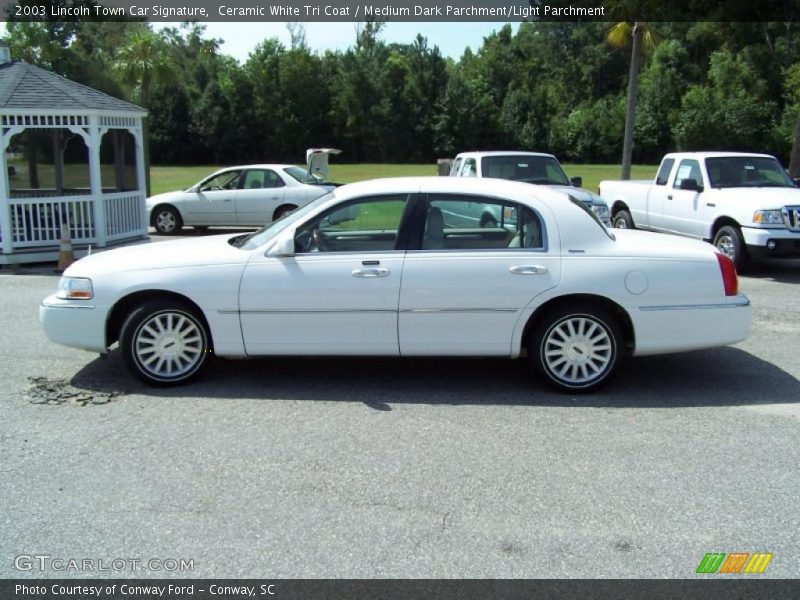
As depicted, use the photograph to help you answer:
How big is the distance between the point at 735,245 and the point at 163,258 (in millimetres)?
8672

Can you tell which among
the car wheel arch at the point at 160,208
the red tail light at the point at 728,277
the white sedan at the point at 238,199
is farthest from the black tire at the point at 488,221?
the car wheel arch at the point at 160,208

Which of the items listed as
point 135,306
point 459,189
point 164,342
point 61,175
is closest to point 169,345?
point 164,342

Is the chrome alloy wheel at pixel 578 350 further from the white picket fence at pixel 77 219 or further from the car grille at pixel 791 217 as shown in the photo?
the white picket fence at pixel 77 219

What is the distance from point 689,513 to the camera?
4.15m

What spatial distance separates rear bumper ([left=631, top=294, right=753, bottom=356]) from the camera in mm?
6000

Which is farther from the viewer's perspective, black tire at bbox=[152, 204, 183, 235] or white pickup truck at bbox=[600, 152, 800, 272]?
black tire at bbox=[152, 204, 183, 235]

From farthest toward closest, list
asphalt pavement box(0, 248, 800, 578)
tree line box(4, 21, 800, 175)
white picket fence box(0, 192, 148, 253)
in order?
tree line box(4, 21, 800, 175), white picket fence box(0, 192, 148, 253), asphalt pavement box(0, 248, 800, 578)

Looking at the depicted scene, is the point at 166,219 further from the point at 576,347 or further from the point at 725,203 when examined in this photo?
the point at 576,347

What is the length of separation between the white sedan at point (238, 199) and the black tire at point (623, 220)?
5.87m

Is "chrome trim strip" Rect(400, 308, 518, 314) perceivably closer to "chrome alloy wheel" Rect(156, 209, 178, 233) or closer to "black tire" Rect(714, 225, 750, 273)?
"black tire" Rect(714, 225, 750, 273)

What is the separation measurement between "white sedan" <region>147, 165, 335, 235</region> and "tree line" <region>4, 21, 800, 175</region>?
151ft

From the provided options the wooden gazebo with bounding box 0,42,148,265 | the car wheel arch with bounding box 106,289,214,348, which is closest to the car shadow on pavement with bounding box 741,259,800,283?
the car wheel arch with bounding box 106,289,214,348

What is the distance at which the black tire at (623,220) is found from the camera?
15.1 meters

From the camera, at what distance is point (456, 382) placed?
648cm
